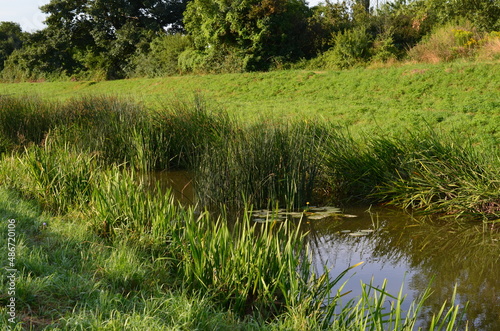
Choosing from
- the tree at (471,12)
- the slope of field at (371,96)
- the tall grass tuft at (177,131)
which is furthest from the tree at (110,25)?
the tall grass tuft at (177,131)

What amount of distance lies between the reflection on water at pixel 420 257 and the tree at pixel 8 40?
3743cm

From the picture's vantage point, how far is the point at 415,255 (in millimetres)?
5062

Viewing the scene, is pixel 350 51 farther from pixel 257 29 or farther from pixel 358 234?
pixel 358 234

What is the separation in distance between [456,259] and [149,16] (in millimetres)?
29610

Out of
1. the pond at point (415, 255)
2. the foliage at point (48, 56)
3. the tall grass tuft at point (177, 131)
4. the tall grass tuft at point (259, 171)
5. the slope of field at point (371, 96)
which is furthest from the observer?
the foliage at point (48, 56)

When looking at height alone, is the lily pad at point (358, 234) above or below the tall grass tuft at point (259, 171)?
below

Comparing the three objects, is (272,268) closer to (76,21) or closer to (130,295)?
(130,295)

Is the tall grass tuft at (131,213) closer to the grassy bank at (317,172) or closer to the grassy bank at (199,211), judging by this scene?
the grassy bank at (199,211)

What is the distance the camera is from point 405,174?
6.38m

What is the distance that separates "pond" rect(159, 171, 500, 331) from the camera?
13.3ft

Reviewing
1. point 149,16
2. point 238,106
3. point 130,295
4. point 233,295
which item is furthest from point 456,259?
point 149,16

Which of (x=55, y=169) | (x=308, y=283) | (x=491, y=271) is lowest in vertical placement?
(x=491, y=271)

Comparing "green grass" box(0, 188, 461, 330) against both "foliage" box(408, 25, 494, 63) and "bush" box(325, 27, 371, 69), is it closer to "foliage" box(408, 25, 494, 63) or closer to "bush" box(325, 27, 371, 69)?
"foliage" box(408, 25, 494, 63)

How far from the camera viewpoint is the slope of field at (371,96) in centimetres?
1036
